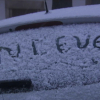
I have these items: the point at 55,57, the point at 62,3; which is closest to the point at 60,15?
the point at 55,57

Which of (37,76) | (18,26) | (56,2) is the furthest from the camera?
(56,2)

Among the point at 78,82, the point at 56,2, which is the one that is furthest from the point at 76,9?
the point at 56,2

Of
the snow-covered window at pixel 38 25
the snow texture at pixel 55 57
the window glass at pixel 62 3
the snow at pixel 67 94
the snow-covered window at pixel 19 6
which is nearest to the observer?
the snow at pixel 67 94

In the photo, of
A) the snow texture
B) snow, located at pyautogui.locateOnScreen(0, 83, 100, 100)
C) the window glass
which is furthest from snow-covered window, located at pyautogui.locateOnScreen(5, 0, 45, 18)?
snow, located at pyautogui.locateOnScreen(0, 83, 100, 100)

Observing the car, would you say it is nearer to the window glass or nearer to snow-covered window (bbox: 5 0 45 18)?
Result: the window glass

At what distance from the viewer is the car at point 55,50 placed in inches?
70.6

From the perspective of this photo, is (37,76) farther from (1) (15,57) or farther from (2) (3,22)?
(2) (3,22)

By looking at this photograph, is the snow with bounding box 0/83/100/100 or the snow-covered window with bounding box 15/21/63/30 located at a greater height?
the snow-covered window with bounding box 15/21/63/30

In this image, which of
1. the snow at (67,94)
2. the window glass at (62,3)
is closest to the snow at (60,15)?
the snow at (67,94)

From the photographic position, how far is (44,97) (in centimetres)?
172

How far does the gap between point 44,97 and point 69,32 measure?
0.49 meters

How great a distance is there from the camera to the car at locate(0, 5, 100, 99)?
179cm

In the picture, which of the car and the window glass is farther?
the window glass

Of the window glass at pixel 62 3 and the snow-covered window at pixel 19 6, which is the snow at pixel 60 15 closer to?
the window glass at pixel 62 3
